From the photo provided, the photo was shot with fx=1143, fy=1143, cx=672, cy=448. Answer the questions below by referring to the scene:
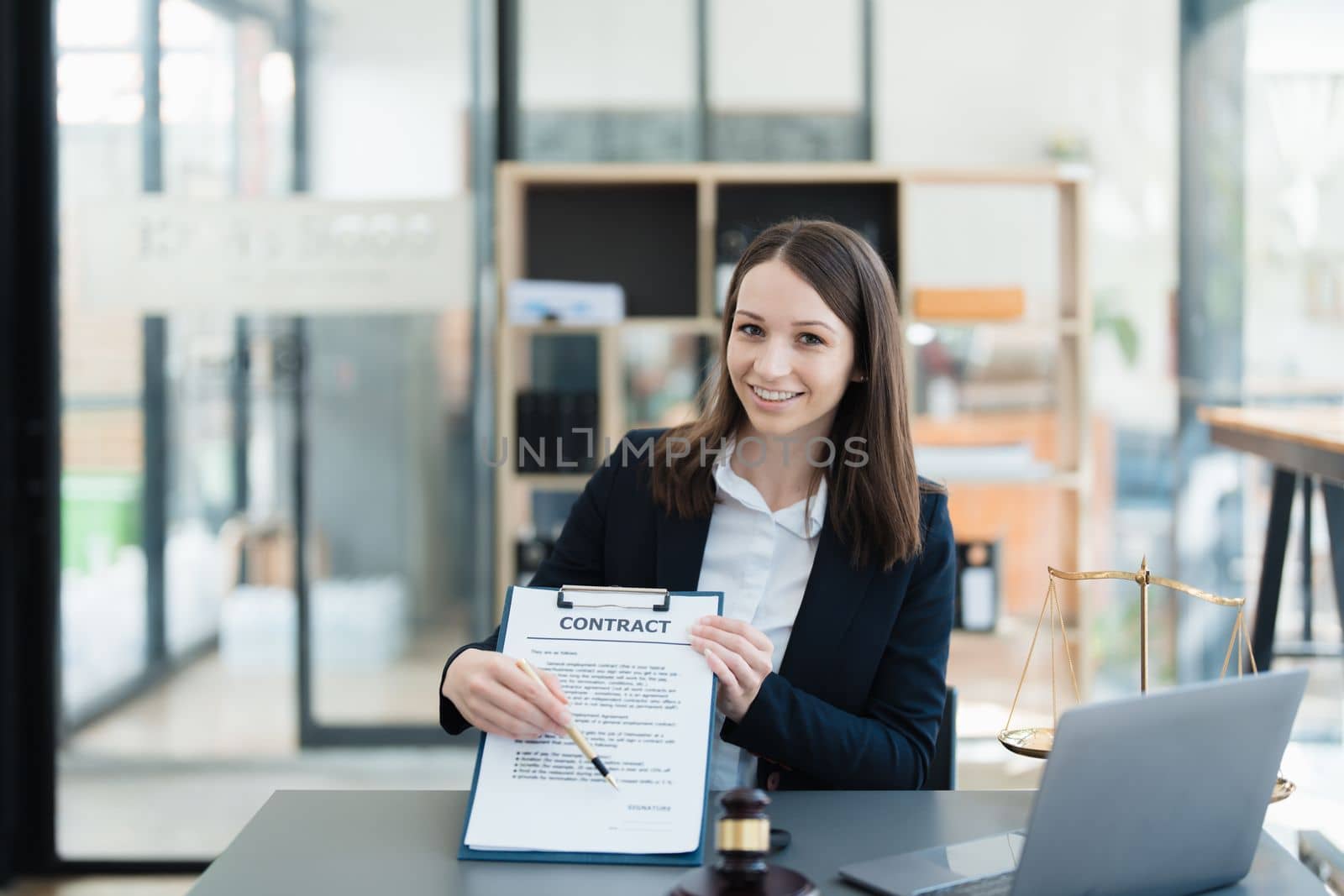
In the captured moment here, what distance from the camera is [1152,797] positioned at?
932 millimetres

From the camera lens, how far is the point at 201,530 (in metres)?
3.25

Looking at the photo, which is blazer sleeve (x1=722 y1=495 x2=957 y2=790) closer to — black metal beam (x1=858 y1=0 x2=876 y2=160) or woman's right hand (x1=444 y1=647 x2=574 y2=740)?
woman's right hand (x1=444 y1=647 x2=574 y2=740)

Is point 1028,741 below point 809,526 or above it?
Result: below

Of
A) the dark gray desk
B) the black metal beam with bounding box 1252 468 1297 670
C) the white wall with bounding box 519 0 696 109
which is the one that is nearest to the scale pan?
the dark gray desk

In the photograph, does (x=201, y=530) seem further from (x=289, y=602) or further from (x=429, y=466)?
(x=429, y=466)

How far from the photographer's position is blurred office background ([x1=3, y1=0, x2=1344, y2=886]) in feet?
10.2

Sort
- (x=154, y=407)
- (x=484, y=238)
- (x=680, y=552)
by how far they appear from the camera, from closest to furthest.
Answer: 1. (x=680, y=552)
2. (x=154, y=407)
3. (x=484, y=238)

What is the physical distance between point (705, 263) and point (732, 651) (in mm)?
1941

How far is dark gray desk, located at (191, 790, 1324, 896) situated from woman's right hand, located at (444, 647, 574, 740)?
0.12 m

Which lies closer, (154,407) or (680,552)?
(680,552)

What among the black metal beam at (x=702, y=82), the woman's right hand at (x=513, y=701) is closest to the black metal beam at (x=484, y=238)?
the black metal beam at (x=702, y=82)

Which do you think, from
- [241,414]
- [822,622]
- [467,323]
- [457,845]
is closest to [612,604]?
[457,845]

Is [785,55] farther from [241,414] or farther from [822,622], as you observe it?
[822,622]

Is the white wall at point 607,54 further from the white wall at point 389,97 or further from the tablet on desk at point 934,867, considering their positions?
the tablet on desk at point 934,867
